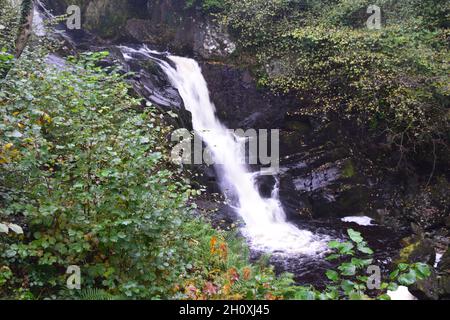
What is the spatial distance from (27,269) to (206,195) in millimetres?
6819

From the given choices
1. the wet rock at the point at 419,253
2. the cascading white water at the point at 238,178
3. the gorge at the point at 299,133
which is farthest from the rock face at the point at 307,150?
the wet rock at the point at 419,253

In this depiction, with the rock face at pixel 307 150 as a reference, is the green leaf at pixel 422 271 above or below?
below

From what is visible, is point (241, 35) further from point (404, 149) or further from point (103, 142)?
point (103, 142)

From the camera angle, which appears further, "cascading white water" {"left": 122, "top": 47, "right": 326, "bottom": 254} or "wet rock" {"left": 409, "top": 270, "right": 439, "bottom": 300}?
"cascading white water" {"left": 122, "top": 47, "right": 326, "bottom": 254}

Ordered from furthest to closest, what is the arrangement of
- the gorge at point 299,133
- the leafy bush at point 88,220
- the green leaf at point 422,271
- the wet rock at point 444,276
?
the gorge at point 299,133 < the wet rock at point 444,276 < the leafy bush at point 88,220 < the green leaf at point 422,271

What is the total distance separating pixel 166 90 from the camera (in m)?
11.9

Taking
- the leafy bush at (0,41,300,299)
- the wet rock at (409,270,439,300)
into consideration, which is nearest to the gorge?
the wet rock at (409,270,439,300)

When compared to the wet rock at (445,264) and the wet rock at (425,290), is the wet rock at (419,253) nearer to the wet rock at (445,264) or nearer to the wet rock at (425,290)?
the wet rock at (445,264)

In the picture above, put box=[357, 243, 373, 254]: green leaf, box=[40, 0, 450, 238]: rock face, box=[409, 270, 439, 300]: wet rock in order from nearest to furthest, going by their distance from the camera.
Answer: box=[357, 243, 373, 254]: green leaf → box=[409, 270, 439, 300]: wet rock → box=[40, 0, 450, 238]: rock face

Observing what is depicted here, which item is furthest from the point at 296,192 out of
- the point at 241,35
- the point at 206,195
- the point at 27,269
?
the point at 27,269

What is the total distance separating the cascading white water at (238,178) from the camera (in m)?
10.1

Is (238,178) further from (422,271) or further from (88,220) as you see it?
(422,271)

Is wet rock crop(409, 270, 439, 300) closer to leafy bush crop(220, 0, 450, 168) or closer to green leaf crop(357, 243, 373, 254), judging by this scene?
leafy bush crop(220, 0, 450, 168)

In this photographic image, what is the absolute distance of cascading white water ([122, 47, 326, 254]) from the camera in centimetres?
1009
